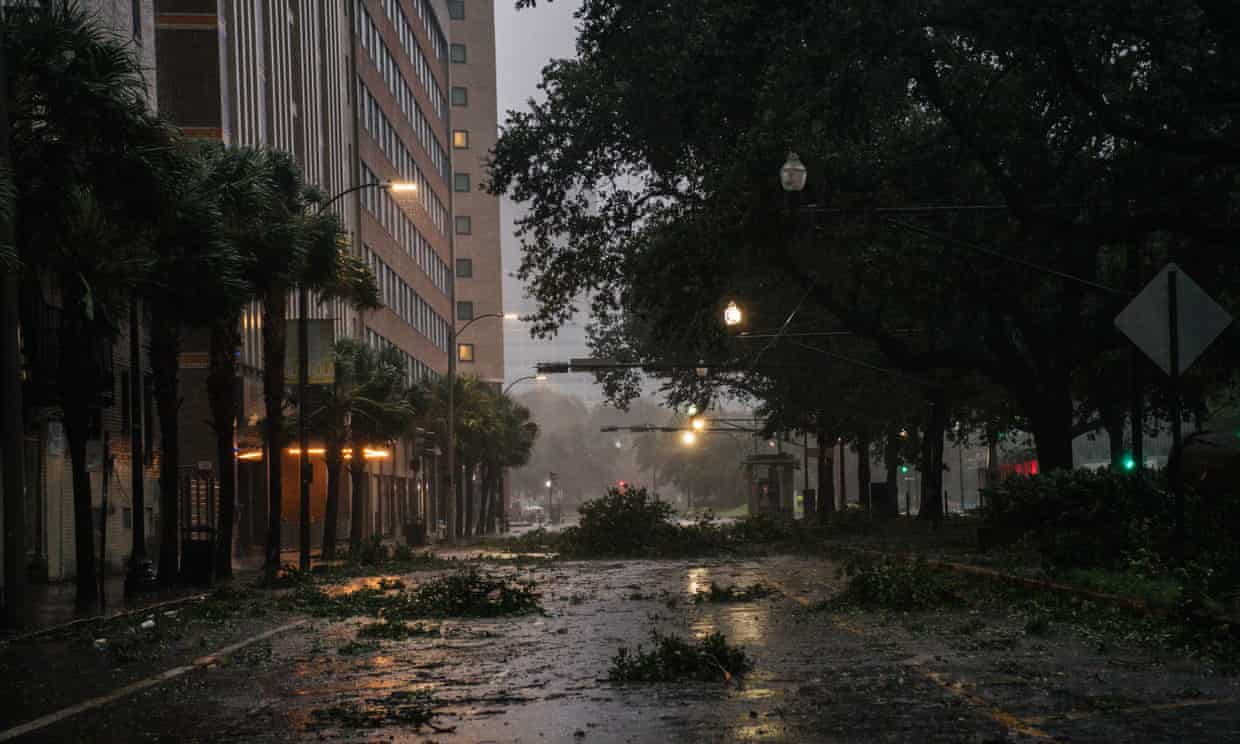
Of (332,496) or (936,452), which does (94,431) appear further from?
(936,452)

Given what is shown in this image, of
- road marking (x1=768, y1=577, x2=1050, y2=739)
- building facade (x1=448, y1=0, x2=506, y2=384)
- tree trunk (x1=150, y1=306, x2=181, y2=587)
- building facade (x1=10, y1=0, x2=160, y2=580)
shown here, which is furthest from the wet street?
building facade (x1=448, y1=0, x2=506, y2=384)

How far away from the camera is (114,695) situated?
12453mm

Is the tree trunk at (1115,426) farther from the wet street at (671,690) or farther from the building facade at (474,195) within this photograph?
the building facade at (474,195)

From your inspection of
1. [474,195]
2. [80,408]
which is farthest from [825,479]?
[474,195]

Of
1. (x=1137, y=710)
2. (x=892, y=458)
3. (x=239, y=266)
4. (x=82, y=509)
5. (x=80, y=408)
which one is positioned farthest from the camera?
(x=892, y=458)

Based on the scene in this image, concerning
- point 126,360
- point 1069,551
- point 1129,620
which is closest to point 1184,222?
point 1069,551

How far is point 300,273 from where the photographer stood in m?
36.2

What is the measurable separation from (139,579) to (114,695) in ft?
54.8

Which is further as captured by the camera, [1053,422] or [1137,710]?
[1053,422]

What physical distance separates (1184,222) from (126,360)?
88.8 ft

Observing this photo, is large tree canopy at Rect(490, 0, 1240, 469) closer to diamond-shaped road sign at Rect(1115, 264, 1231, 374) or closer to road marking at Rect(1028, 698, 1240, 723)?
diamond-shaped road sign at Rect(1115, 264, 1231, 374)

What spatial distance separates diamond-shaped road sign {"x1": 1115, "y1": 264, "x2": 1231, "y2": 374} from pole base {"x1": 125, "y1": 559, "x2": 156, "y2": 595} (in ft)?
58.7

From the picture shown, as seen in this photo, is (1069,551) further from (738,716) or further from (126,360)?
(126,360)

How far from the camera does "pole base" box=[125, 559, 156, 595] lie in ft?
92.2
